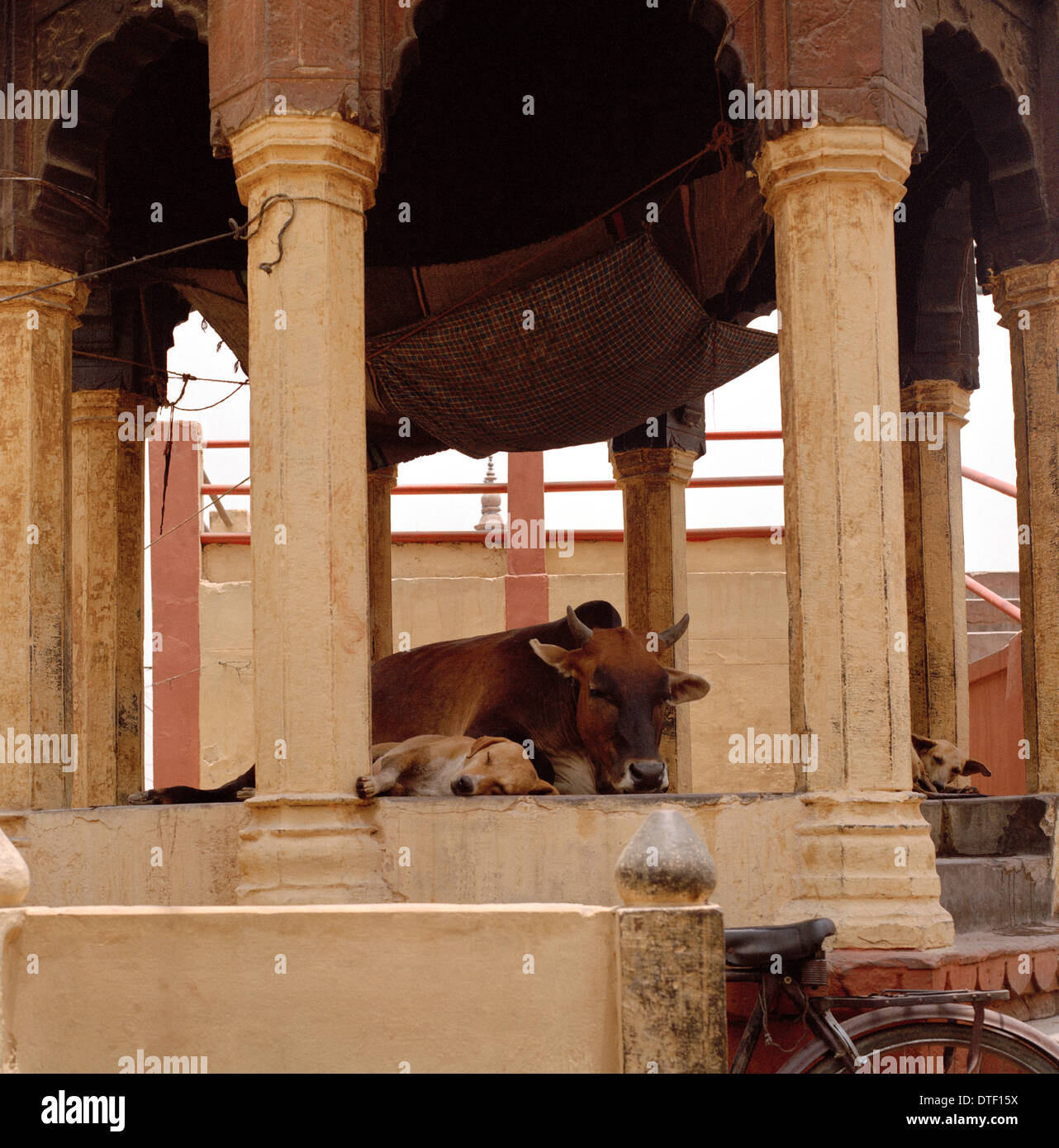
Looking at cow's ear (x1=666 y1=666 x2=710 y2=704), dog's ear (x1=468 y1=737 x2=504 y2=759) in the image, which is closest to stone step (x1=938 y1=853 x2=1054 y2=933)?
cow's ear (x1=666 y1=666 x2=710 y2=704)

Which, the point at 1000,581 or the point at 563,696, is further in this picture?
the point at 1000,581

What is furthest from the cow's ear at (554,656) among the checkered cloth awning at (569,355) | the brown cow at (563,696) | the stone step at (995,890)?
the stone step at (995,890)

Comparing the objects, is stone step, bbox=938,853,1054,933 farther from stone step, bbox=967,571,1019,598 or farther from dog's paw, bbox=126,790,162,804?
stone step, bbox=967,571,1019,598

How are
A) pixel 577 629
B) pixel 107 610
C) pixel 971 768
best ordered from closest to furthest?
pixel 577 629 → pixel 971 768 → pixel 107 610

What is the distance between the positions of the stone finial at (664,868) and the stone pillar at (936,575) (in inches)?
217

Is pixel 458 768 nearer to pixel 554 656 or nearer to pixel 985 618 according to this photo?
pixel 554 656

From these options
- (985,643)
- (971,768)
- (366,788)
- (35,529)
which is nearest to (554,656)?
(971,768)

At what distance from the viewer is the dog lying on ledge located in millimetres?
6969

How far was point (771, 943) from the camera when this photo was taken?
4945 millimetres

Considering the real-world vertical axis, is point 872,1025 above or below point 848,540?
below

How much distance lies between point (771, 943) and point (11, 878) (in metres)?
2.36

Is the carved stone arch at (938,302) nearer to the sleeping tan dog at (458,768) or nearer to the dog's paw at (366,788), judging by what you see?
the sleeping tan dog at (458,768)

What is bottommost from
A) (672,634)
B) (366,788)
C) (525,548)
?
(366,788)
